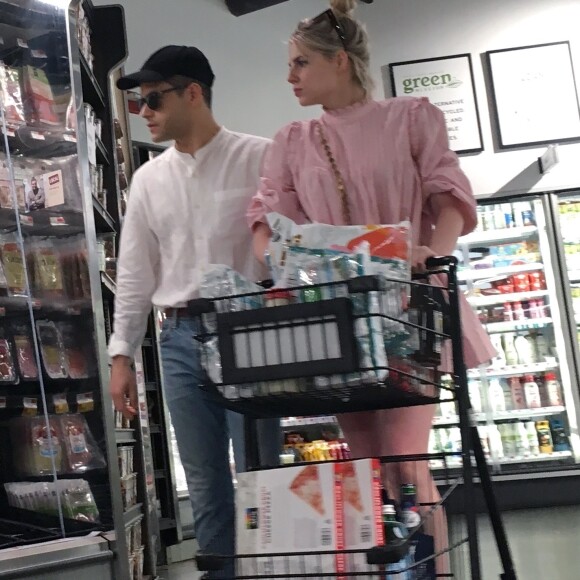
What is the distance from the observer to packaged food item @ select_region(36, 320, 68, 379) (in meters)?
2.81

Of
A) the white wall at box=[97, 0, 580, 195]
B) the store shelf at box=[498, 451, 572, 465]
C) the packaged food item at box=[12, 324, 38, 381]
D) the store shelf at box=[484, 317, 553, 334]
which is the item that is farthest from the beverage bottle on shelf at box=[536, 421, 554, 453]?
the packaged food item at box=[12, 324, 38, 381]

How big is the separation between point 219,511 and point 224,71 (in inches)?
167

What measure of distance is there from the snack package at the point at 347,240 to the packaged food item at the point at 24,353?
64.0 inches

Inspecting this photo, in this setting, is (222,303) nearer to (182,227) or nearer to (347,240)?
(347,240)

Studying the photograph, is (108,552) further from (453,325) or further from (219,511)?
(453,325)

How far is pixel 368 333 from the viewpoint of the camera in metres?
1.27

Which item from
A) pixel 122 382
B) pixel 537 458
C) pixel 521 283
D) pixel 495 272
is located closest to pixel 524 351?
pixel 521 283

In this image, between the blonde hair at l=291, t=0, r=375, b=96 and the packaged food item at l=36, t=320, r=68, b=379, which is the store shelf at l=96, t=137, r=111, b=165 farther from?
the blonde hair at l=291, t=0, r=375, b=96

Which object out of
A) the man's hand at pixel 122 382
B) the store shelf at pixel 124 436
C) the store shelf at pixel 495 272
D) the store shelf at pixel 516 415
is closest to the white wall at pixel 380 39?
the store shelf at pixel 495 272

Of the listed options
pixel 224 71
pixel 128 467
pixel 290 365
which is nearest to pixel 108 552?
pixel 128 467

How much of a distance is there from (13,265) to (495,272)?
401 centimetres

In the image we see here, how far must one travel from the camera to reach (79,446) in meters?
2.74

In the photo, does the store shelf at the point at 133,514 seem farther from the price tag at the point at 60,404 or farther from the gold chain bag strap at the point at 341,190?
the gold chain bag strap at the point at 341,190

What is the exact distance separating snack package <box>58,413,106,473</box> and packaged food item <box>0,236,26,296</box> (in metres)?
0.46
